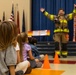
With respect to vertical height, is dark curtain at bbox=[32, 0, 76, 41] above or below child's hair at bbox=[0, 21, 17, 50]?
above

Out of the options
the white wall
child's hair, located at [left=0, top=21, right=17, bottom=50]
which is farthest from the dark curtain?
child's hair, located at [left=0, top=21, right=17, bottom=50]

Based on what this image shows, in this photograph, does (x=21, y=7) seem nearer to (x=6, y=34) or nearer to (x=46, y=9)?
(x=46, y=9)

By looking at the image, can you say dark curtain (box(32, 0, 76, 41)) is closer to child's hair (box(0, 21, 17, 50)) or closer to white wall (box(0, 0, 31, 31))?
white wall (box(0, 0, 31, 31))

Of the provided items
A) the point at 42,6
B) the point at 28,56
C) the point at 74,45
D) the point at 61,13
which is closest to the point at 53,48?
the point at 74,45

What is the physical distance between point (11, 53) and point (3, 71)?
180mm

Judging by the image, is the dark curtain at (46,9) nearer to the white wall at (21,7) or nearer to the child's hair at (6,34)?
the white wall at (21,7)

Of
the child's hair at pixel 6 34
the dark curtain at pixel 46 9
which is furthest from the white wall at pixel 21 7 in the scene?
the child's hair at pixel 6 34

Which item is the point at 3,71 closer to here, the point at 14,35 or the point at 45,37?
the point at 14,35

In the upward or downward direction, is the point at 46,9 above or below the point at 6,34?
above

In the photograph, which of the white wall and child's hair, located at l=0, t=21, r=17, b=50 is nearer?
child's hair, located at l=0, t=21, r=17, b=50

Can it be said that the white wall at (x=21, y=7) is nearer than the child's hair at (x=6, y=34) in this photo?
No

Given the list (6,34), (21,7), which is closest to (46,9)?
(21,7)

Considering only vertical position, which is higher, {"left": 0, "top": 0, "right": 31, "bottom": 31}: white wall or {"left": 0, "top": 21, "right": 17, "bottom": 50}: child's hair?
{"left": 0, "top": 0, "right": 31, "bottom": 31}: white wall

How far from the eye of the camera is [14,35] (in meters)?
2.18
